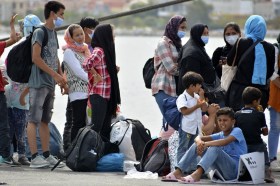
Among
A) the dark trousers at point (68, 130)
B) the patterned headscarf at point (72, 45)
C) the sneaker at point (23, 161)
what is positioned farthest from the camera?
the dark trousers at point (68, 130)

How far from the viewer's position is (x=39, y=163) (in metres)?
11.9

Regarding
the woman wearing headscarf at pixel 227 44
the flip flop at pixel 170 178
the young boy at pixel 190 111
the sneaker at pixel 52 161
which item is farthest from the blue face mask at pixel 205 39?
the sneaker at pixel 52 161

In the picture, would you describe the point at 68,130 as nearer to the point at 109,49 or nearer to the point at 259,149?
the point at 109,49

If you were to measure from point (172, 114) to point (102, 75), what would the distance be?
3.56 feet

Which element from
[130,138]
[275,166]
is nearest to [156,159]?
[130,138]

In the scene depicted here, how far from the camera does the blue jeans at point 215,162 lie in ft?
34.8

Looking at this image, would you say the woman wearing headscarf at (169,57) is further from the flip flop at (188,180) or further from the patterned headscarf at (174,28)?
the flip flop at (188,180)

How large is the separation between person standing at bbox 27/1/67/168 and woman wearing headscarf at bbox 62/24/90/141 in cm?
41

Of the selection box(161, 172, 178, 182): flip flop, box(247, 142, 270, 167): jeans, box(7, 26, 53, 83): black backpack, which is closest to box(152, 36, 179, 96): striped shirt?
box(7, 26, 53, 83): black backpack

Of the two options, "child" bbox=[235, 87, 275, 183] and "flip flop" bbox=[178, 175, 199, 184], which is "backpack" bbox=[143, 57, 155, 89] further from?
"flip flop" bbox=[178, 175, 199, 184]

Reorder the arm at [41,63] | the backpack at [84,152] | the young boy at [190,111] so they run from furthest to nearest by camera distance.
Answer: the arm at [41,63] → the backpack at [84,152] → the young boy at [190,111]

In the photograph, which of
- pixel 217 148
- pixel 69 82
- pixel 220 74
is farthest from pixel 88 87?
pixel 217 148

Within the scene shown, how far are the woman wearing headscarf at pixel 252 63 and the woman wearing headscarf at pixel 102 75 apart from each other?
105 centimetres

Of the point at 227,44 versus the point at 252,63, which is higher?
the point at 227,44
